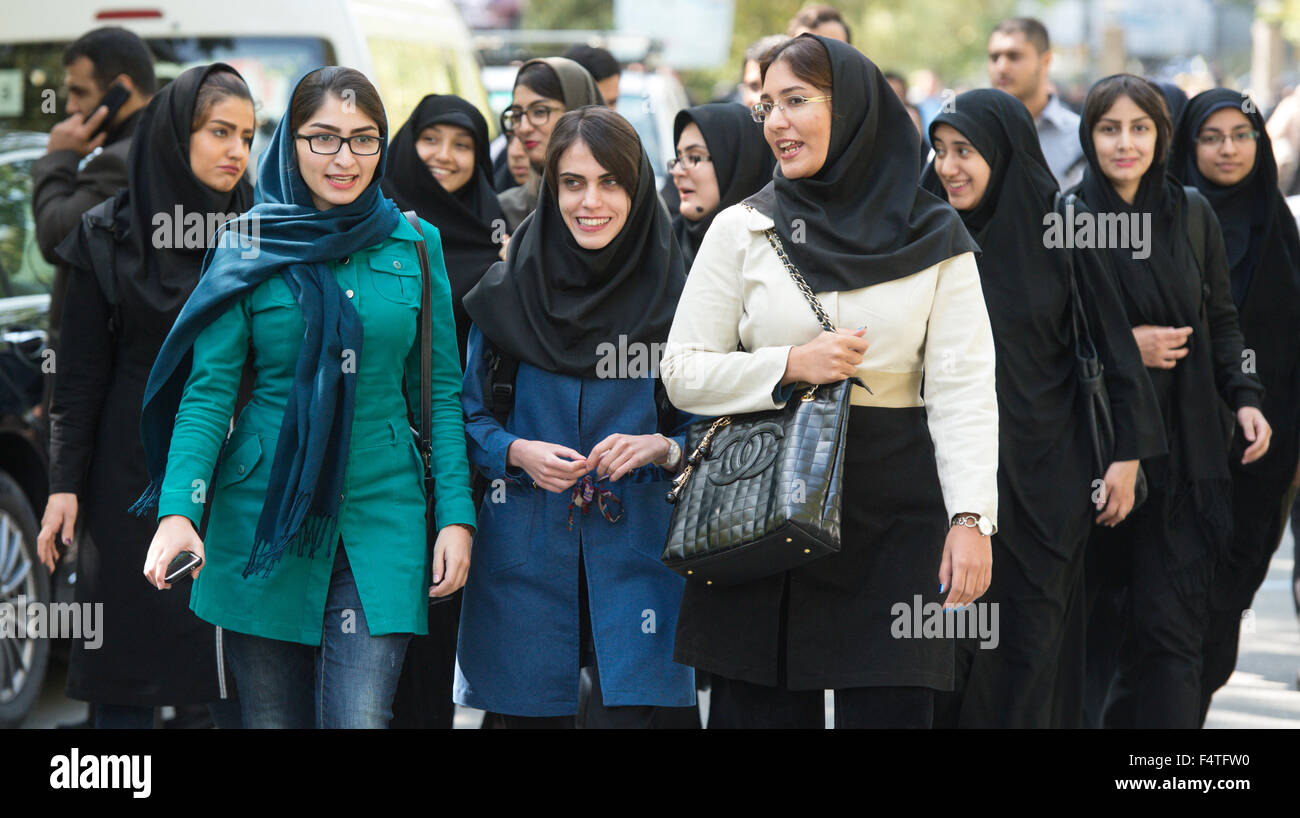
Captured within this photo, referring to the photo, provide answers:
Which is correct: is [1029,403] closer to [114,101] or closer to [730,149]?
[730,149]

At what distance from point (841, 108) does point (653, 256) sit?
71 centimetres

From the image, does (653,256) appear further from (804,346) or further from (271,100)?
(271,100)

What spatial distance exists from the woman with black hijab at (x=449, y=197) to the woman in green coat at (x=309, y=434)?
37.3 inches

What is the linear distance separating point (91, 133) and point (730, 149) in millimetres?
2340

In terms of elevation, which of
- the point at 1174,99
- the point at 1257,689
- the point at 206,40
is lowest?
the point at 1257,689

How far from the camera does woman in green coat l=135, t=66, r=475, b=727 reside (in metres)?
3.43

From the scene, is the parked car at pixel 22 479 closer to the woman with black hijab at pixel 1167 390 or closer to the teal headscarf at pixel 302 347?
the teal headscarf at pixel 302 347

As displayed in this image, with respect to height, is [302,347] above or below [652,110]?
below

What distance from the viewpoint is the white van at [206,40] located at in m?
8.14

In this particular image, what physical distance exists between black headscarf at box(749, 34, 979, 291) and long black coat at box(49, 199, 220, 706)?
5.96 feet

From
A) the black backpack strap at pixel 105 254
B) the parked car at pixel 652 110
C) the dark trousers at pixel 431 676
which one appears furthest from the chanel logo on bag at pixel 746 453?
the parked car at pixel 652 110

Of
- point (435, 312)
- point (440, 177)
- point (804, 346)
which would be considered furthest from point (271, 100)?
point (804, 346)

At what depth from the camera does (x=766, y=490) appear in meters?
3.34

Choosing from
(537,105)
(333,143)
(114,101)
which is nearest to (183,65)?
(114,101)
